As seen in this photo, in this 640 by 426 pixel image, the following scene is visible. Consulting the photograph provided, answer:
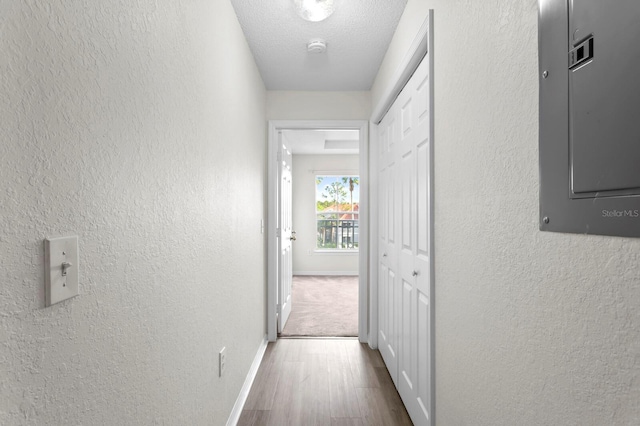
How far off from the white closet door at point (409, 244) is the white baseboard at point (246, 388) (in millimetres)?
991

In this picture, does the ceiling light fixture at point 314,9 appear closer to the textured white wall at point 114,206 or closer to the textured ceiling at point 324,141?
the textured white wall at point 114,206

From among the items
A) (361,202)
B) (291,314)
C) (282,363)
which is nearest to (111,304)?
(282,363)

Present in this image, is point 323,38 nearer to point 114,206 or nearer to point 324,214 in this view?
point 114,206

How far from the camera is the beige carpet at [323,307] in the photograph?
356 cm

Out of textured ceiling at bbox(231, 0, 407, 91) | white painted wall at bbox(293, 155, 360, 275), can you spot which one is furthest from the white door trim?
white painted wall at bbox(293, 155, 360, 275)

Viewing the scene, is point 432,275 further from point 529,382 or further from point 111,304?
point 111,304

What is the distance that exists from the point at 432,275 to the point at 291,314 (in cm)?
282

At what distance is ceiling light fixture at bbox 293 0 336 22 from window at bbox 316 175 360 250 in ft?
15.6

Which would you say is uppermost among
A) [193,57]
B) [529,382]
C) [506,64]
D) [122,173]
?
[193,57]

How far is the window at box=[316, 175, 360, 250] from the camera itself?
6781 millimetres

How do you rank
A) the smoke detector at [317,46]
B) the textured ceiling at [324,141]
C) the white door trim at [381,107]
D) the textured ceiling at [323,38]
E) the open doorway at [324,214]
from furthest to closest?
the open doorway at [324,214] < the textured ceiling at [324,141] < the smoke detector at [317,46] < the textured ceiling at [323,38] < the white door trim at [381,107]

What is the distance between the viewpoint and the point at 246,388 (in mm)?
2314

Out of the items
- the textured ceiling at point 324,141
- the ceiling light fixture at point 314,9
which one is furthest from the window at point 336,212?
the ceiling light fixture at point 314,9

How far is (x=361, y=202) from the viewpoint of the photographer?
126 inches
